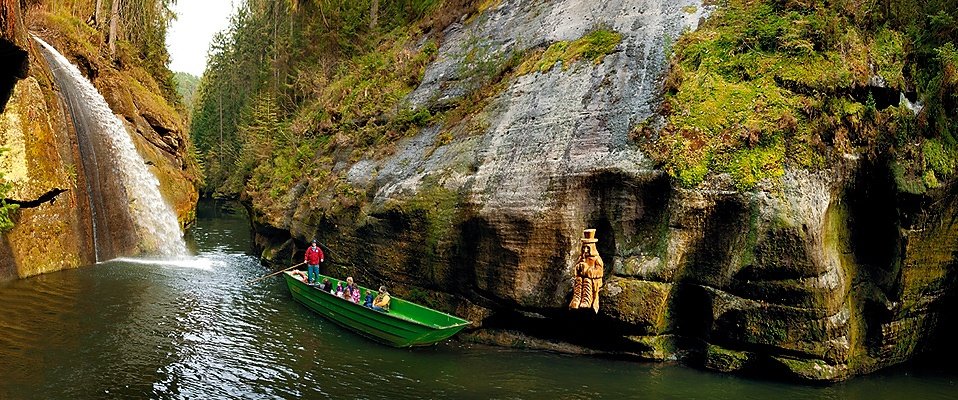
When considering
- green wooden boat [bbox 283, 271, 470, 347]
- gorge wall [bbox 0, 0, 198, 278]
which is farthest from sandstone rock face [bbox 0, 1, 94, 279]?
green wooden boat [bbox 283, 271, 470, 347]

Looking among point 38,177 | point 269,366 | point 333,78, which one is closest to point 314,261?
point 269,366

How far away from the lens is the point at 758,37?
14.5m

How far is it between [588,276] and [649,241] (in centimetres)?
153

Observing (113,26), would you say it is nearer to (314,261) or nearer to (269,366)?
(314,261)

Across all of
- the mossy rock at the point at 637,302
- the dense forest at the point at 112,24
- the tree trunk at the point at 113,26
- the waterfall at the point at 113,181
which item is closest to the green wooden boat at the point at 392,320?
the mossy rock at the point at 637,302

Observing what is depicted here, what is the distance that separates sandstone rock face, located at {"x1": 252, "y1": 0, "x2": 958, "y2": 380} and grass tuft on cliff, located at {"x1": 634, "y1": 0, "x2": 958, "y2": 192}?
0.47m

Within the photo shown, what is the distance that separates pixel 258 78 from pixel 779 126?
39.9 meters

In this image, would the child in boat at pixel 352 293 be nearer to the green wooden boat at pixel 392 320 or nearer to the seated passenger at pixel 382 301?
the green wooden boat at pixel 392 320

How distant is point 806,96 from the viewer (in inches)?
521

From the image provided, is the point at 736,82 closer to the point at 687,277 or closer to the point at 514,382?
the point at 687,277

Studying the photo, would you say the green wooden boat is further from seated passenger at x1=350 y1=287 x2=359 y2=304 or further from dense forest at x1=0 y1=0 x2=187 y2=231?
dense forest at x1=0 y1=0 x2=187 y2=231

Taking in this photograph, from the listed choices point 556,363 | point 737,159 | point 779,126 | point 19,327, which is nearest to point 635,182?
point 737,159

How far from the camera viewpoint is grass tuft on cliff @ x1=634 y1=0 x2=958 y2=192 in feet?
41.0

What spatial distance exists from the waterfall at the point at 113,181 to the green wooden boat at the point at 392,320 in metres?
10.6
